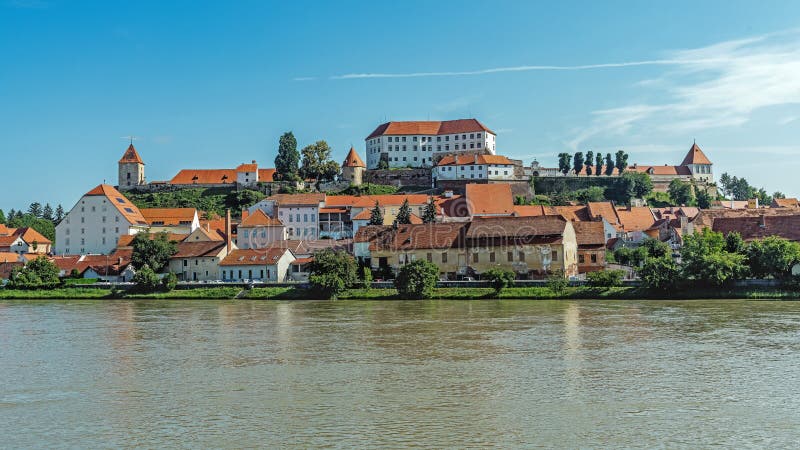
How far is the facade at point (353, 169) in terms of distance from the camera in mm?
87125

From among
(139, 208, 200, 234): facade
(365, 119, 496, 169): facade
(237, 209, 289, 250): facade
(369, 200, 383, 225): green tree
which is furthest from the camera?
(365, 119, 496, 169): facade

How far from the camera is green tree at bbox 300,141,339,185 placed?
85.9 meters

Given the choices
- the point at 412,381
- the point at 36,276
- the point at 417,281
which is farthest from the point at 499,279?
the point at 36,276

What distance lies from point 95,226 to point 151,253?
56.9ft

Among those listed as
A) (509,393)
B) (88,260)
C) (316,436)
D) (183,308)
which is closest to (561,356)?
(509,393)

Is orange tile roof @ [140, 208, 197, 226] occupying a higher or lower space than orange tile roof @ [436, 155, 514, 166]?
lower

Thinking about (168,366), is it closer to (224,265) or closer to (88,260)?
(224,265)

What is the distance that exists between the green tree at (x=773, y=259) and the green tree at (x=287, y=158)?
54374 mm

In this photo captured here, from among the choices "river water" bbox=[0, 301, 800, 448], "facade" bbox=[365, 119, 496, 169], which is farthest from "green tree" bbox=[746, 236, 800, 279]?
"facade" bbox=[365, 119, 496, 169]

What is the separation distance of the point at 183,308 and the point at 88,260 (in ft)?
69.2

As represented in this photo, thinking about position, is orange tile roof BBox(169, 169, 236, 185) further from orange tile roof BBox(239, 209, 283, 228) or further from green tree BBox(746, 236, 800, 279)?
green tree BBox(746, 236, 800, 279)

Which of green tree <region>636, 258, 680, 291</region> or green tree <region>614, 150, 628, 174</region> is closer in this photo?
green tree <region>636, 258, 680, 291</region>

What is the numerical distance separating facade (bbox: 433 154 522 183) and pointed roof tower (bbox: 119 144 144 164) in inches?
1367

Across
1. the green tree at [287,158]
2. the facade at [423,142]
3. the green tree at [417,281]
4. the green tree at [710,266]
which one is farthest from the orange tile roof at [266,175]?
the green tree at [710,266]
